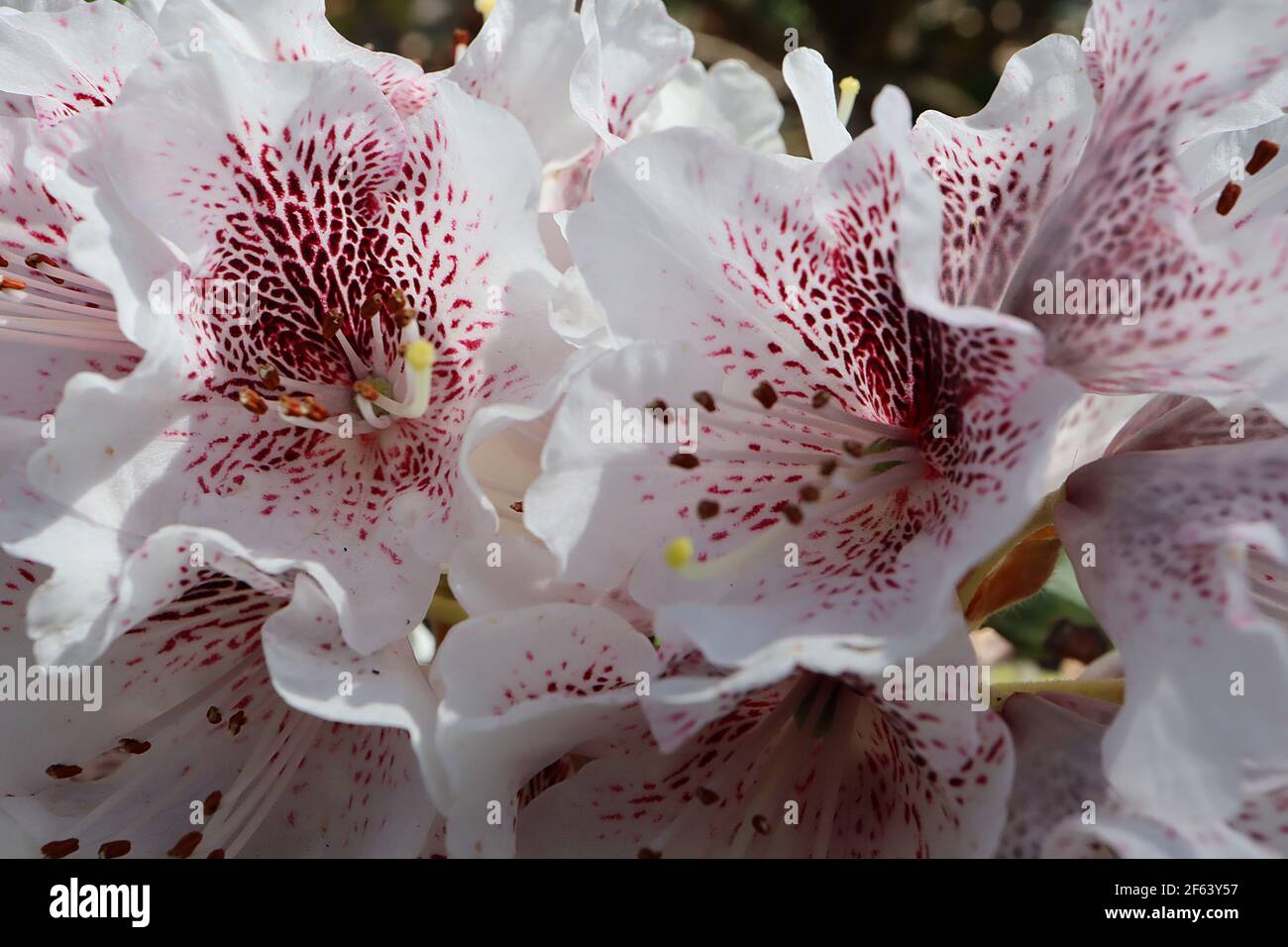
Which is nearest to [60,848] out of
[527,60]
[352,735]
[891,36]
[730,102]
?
[352,735]

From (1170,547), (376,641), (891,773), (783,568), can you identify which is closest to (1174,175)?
Answer: (1170,547)

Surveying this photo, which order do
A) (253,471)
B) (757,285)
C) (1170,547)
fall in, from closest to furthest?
(1170,547) < (757,285) < (253,471)

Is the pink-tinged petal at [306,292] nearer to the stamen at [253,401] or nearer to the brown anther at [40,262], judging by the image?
the stamen at [253,401]

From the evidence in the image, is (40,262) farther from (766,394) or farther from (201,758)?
(766,394)

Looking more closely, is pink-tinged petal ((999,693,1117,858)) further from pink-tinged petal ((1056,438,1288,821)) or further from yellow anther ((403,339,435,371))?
yellow anther ((403,339,435,371))

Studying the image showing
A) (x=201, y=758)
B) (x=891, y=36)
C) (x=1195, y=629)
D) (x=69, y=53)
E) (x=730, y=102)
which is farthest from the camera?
(x=891, y=36)
